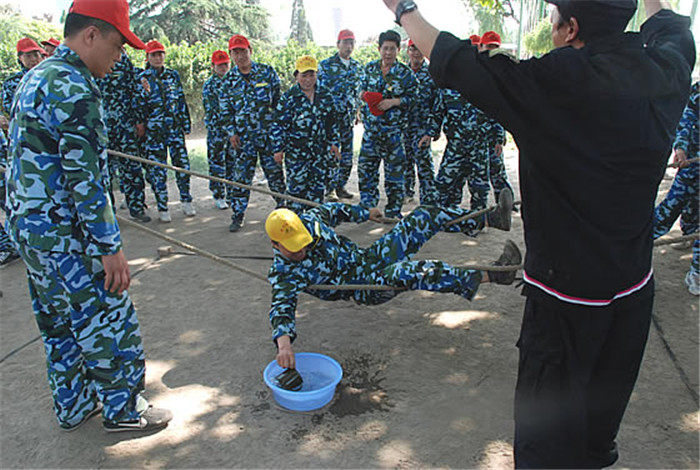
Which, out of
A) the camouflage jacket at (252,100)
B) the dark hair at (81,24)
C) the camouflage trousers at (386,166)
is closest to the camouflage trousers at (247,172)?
the camouflage jacket at (252,100)

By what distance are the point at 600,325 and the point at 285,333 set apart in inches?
63.4

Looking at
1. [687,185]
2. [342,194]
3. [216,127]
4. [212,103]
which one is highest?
[212,103]

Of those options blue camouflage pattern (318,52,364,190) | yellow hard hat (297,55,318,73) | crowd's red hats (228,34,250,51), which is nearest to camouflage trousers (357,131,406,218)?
blue camouflage pattern (318,52,364,190)

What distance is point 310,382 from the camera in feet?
9.77

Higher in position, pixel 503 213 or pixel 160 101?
pixel 160 101

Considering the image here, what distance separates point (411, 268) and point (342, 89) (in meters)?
3.93

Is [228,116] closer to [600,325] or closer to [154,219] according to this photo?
[154,219]

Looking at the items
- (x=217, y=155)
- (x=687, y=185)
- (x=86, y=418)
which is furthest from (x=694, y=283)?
(x=217, y=155)

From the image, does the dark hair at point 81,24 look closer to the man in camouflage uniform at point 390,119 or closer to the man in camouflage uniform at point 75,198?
the man in camouflage uniform at point 75,198

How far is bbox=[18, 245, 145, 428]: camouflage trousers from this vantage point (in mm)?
2198

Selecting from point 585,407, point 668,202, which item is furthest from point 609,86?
point 668,202

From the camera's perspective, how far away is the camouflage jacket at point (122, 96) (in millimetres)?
5734

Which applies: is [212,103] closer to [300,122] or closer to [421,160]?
[300,122]

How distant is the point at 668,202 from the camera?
13.7ft
